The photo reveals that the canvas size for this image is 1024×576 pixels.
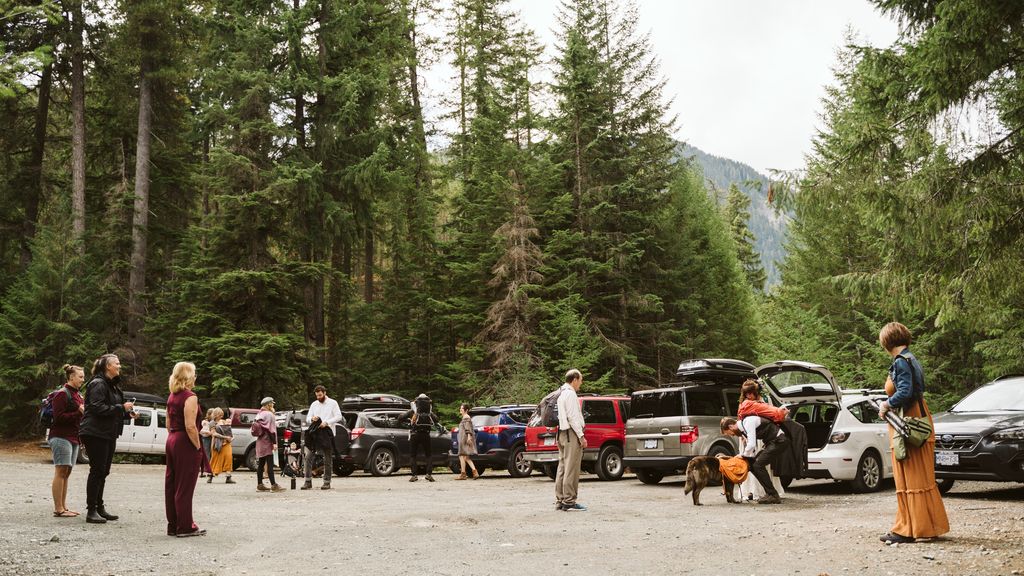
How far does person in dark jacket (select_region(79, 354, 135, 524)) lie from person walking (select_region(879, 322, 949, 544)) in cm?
870

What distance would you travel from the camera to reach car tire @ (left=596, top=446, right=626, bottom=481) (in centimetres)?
1866

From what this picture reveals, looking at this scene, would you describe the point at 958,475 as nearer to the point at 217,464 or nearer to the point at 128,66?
the point at 217,464

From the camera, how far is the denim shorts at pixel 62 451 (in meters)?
9.99

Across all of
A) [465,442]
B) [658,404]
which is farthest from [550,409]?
[465,442]

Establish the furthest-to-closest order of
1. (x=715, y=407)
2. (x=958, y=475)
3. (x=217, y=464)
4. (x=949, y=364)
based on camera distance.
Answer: (x=949, y=364), (x=217, y=464), (x=715, y=407), (x=958, y=475)

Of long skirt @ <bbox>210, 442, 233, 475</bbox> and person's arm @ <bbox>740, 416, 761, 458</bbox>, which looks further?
long skirt @ <bbox>210, 442, 233, 475</bbox>

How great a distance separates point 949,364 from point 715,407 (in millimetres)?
17994

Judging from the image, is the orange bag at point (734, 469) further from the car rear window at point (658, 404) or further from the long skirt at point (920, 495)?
the long skirt at point (920, 495)

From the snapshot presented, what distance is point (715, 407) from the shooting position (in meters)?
15.7

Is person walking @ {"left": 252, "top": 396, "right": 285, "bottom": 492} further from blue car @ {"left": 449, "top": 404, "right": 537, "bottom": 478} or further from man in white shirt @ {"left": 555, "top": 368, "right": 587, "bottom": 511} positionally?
man in white shirt @ {"left": 555, "top": 368, "right": 587, "bottom": 511}

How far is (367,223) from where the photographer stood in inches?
1350

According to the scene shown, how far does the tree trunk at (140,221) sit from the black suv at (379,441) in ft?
51.1

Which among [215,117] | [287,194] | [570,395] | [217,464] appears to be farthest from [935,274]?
[215,117]

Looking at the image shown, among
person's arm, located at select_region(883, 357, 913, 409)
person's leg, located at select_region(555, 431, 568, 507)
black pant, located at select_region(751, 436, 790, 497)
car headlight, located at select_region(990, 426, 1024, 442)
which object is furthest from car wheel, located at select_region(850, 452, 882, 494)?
person's arm, located at select_region(883, 357, 913, 409)
